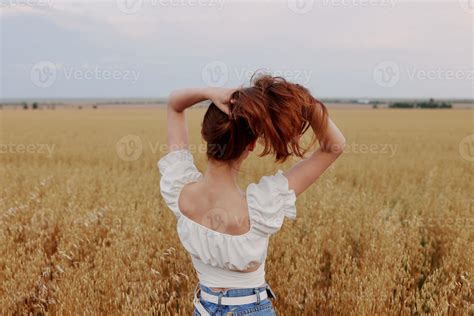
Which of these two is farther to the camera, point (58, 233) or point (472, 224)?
point (472, 224)

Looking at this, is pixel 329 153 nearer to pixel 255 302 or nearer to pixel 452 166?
pixel 255 302

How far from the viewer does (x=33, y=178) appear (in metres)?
7.50

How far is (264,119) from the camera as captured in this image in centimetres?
181

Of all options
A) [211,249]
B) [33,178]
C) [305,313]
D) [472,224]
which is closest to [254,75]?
[211,249]

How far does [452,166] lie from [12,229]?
8.65 meters

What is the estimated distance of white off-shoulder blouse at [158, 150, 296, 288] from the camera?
201 cm

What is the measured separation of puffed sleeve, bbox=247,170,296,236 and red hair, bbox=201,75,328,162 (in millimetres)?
161
